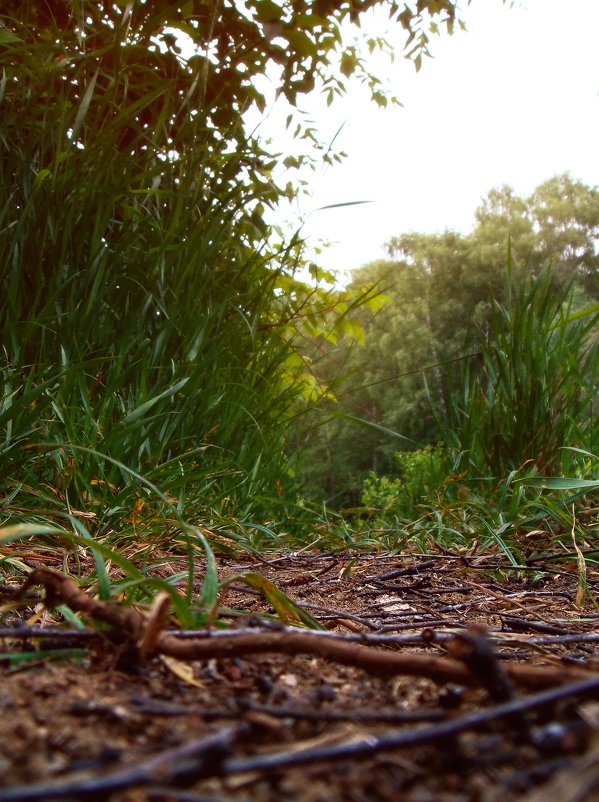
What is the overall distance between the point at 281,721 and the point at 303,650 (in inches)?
3.7

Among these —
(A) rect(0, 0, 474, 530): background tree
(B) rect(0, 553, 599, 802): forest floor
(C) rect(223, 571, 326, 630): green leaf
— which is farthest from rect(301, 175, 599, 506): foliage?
(B) rect(0, 553, 599, 802): forest floor

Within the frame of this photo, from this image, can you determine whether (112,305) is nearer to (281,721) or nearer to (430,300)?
(281,721)

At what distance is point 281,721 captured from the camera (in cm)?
49

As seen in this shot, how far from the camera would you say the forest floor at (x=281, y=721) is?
365 millimetres

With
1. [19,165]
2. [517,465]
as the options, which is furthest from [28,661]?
[517,465]

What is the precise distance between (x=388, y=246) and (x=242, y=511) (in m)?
34.4

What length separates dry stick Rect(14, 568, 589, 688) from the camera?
53 centimetres

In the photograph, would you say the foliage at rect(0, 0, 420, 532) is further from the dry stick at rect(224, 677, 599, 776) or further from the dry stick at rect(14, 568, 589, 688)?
the dry stick at rect(224, 677, 599, 776)

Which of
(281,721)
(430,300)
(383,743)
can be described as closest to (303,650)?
(281,721)

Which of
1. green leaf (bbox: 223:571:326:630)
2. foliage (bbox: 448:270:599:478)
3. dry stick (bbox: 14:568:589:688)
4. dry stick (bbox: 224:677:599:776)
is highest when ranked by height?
foliage (bbox: 448:270:599:478)

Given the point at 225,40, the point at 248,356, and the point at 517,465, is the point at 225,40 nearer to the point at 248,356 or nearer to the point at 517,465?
the point at 248,356

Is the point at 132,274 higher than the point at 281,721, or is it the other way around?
the point at 132,274

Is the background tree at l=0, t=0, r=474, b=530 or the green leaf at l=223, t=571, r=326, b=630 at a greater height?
the background tree at l=0, t=0, r=474, b=530

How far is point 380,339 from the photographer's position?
30781 mm
